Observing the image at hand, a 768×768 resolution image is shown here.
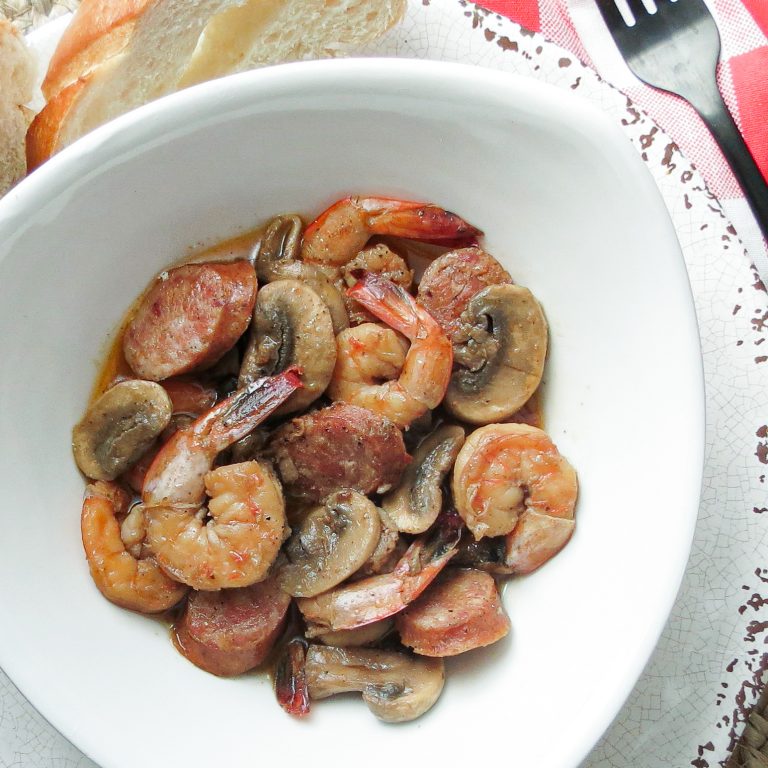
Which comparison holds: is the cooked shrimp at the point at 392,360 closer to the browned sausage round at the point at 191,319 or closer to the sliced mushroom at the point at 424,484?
the sliced mushroom at the point at 424,484

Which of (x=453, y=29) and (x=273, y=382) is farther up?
(x=453, y=29)

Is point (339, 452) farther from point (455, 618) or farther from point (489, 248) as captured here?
point (489, 248)

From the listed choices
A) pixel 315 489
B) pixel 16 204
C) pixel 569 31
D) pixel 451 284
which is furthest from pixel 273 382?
pixel 569 31

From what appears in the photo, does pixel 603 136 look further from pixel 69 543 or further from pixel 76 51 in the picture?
pixel 69 543

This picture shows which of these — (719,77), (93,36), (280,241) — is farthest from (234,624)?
(719,77)

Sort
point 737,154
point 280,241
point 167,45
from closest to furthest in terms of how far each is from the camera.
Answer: point 280,241
point 167,45
point 737,154

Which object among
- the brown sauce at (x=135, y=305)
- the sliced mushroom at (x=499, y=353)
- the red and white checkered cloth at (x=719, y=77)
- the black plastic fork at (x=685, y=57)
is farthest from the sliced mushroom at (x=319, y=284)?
the black plastic fork at (x=685, y=57)

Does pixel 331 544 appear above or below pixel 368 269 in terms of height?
below
